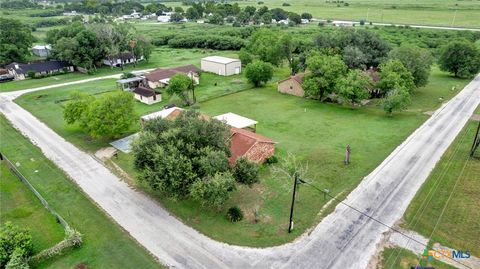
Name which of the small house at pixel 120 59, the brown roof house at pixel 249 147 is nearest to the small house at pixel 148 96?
the brown roof house at pixel 249 147

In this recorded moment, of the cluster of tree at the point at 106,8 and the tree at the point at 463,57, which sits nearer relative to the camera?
the tree at the point at 463,57

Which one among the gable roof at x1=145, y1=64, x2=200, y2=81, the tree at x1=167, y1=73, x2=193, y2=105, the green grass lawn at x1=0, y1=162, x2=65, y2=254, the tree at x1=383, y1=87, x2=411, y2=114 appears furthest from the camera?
the gable roof at x1=145, y1=64, x2=200, y2=81

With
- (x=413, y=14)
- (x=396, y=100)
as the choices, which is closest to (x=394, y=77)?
(x=396, y=100)

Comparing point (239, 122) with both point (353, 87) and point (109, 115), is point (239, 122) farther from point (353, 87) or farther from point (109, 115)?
point (353, 87)

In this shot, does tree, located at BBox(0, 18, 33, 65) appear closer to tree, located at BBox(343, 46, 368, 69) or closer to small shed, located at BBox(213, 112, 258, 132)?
small shed, located at BBox(213, 112, 258, 132)

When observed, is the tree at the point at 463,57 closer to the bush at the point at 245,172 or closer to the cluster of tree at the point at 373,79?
the cluster of tree at the point at 373,79

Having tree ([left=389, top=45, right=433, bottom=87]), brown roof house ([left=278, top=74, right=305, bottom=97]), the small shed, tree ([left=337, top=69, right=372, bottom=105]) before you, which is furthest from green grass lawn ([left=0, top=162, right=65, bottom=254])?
tree ([left=389, top=45, right=433, bottom=87])
